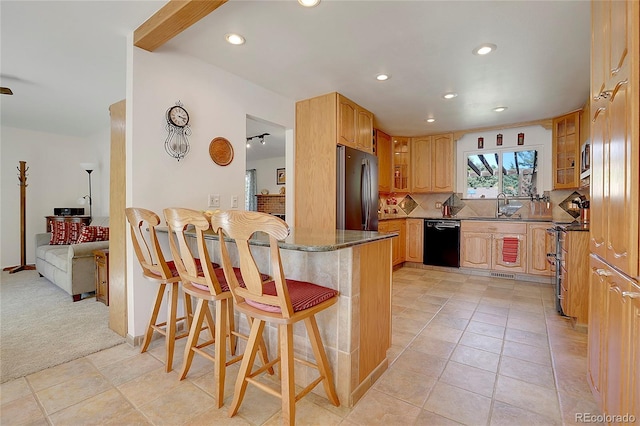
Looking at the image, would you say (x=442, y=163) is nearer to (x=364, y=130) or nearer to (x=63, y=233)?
(x=364, y=130)

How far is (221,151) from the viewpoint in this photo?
114 inches

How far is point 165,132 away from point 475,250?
4662mm

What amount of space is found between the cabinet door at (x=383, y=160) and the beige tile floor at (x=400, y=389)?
304cm

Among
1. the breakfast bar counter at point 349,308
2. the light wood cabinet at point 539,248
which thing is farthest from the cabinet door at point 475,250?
the breakfast bar counter at point 349,308

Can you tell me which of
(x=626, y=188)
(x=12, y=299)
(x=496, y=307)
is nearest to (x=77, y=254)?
(x=12, y=299)

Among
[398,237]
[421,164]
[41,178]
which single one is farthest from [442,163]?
[41,178]

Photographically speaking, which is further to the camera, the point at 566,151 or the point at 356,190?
the point at 566,151

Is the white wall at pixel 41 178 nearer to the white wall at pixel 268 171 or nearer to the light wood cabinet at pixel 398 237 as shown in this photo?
the white wall at pixel 268 171

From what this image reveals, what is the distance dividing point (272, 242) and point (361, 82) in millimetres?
2531

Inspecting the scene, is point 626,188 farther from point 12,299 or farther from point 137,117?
point 12,299

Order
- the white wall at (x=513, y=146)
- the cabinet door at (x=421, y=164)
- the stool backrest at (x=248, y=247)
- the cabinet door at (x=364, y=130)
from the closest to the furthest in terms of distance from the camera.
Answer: the stool backrest at (x=248, y=247)
the cabinet door at (x=364, y=130)
the white wall at (x=513, y=146)
the cabinet door at (x=421, y=164)

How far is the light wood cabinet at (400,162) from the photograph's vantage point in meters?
5.61

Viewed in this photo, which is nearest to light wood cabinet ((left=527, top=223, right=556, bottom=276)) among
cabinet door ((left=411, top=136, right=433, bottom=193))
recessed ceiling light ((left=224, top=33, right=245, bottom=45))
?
cabinet door ((left=411, top=136, right=433, bottom=193))

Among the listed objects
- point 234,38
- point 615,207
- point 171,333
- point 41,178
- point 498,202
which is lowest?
point 171,333
